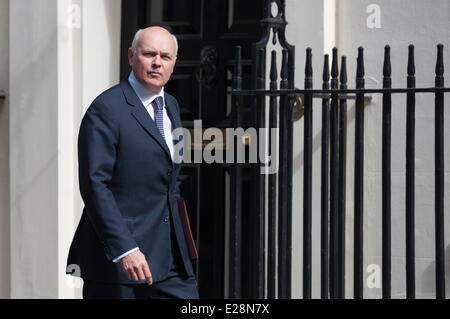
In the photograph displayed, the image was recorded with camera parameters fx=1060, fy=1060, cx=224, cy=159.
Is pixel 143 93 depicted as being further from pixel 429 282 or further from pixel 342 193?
pixel 429 282

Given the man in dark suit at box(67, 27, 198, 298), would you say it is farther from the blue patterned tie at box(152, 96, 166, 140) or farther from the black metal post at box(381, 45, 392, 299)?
the black metal post at box(381, 45, 392, 299)

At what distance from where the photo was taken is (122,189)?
15.2 feet

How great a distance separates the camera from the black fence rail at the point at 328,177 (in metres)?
5.02

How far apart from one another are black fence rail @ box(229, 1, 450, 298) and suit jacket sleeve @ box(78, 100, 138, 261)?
3.14 feet

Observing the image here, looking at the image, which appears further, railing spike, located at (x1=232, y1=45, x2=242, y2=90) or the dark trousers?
railing spike, located at (x1=232, y1=45, x2=242, y2=90)

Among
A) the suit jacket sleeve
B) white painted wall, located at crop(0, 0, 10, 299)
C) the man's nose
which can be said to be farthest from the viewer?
white painted wall, located at crop(0, 0, 10, 299)

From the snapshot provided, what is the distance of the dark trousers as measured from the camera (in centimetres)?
466

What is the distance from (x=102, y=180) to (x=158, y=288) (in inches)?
23.0

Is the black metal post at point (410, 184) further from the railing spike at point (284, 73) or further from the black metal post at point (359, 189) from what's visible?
the railing spike at point (284, 73)

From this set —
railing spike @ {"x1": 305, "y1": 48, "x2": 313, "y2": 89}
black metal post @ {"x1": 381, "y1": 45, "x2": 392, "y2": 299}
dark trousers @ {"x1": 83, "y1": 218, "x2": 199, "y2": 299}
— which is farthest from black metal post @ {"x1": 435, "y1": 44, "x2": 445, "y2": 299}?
dark trousers @ {"x1": 83, "y1": 218, "x2": 199, "y2": 299}

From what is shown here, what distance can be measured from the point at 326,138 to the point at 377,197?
3.59 ft

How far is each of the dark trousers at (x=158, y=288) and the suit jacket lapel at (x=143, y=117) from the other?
0.43 meters

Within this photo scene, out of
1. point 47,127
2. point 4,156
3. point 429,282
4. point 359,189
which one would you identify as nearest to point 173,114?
point 359,189
